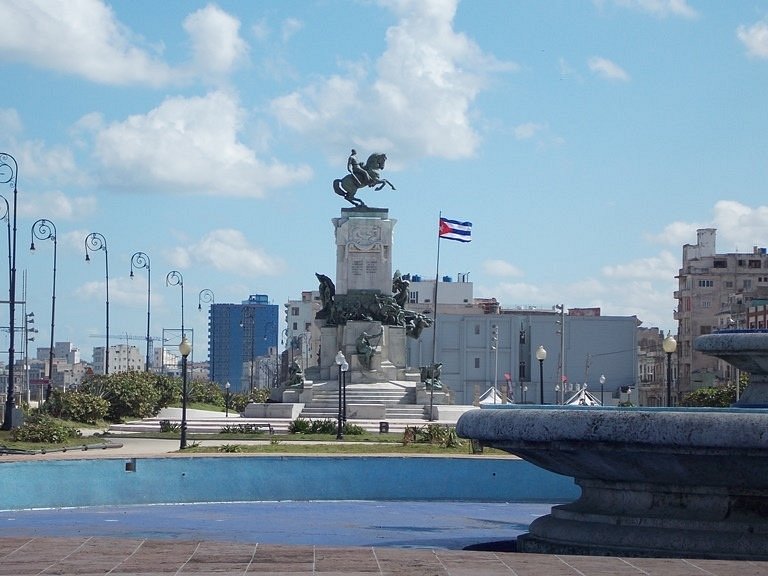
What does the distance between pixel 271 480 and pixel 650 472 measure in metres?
13.0

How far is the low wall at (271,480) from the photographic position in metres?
23.9

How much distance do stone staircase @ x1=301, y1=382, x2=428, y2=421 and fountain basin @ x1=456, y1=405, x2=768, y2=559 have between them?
37.3 m

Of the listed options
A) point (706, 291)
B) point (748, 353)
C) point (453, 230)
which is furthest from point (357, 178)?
point (706, 291)

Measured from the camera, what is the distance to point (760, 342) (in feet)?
59.0

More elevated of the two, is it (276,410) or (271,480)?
(276,410)

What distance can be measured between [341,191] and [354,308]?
235 inches

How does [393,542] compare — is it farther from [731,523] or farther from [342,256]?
[342,256]

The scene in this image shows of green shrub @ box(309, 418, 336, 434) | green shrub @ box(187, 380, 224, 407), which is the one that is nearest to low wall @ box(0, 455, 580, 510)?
green shrub @ box(309, 418, 336, 434)

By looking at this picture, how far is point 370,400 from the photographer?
5428cm

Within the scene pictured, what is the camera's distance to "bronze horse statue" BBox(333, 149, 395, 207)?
61969 millimetres

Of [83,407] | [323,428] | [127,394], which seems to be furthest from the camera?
[127,394]

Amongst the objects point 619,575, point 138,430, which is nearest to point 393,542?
point 619,575

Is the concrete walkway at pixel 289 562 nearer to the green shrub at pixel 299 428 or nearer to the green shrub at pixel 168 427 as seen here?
the green shrub at pixel 299 428

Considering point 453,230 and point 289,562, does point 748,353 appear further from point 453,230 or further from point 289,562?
point 453,230
